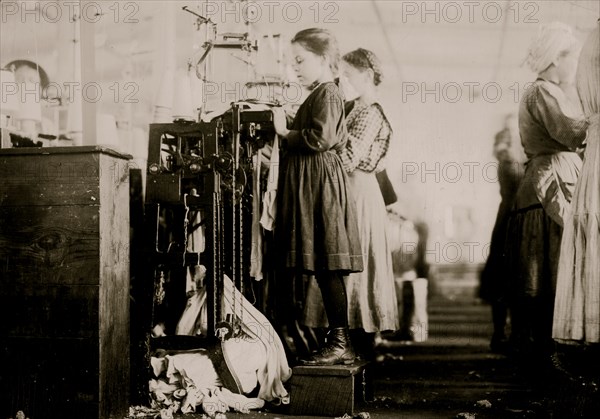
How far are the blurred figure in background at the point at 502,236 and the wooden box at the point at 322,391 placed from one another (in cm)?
145

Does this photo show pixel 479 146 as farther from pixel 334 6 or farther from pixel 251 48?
pixel 251 48

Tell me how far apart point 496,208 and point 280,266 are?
247cm

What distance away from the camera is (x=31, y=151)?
313 cm

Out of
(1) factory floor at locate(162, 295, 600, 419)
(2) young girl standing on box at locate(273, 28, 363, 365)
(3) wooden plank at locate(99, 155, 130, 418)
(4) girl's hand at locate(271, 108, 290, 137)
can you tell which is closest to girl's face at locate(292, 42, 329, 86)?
(2) young girl standing on box at locate(273, 28, 363, 365)

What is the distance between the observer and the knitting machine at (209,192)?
3.56 m

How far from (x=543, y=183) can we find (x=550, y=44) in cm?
77

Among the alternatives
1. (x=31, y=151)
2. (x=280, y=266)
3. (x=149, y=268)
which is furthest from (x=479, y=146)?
(x=31, y=151)

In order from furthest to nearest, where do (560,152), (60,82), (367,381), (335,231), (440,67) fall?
1. (440,67)
2. (60,82)
3. (560,152)
4. (367,381)
5. (335,231)

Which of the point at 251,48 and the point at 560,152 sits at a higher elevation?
the point at 251,48

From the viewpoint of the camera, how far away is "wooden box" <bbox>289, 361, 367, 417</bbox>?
333cm

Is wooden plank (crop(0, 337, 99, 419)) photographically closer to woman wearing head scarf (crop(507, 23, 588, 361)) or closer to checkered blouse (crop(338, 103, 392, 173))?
checkered blouse (crop(338, 103, 392, 173))

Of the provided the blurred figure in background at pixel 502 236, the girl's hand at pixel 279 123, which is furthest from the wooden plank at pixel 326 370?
the blurred figure in background at pixel 502 236

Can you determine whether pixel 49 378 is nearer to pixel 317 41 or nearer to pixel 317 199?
pixel 317 199

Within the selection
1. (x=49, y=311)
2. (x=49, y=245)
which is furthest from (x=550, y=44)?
(x=49, y=311)
